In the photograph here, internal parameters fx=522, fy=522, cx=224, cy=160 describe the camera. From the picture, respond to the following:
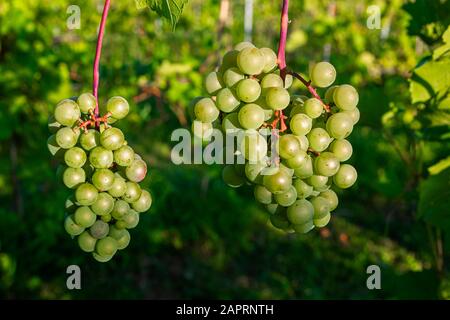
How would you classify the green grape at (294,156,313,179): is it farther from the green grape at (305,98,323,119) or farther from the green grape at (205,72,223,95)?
the green grape at (205,72,223,95)

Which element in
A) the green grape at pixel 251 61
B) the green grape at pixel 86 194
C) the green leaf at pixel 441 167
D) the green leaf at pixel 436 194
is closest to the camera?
the green grape at pixel 251 61

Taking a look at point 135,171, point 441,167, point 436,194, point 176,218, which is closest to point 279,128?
point 135,171

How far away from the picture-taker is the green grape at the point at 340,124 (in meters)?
0.96

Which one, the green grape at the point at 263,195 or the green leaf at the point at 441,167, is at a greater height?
the green leaf at the point at 441,167

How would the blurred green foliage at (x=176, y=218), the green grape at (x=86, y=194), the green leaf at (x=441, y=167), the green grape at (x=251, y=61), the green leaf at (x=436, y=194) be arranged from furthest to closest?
1. the blurred green foliage at (x=176, y=218)
2. the green leaf at (x=441, y=167)
3. the green leaf at (x=436, y=194)
4. the green grape at (x=86, y=194)
5. the green grape at (x=251, y=61)

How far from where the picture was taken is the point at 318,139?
980 millimetres

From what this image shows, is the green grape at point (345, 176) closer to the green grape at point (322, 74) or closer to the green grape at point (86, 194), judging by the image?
the green grape at point (322, 74)

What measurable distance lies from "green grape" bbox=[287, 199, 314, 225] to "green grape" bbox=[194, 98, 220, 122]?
0.23 meters

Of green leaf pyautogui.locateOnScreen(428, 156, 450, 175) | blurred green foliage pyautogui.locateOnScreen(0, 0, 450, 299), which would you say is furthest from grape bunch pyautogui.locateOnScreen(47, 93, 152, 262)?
blurred green foliage pyautogui.locateOnScreen(0, 0, 450, 299)

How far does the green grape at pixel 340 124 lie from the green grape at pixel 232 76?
0.61 feet

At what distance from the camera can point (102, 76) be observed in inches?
131

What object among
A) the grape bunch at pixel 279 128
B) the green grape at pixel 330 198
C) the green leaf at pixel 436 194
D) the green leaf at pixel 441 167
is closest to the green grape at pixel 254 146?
the grape bunch at pixel 279 128

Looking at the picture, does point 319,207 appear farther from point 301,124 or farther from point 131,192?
point 131,192
